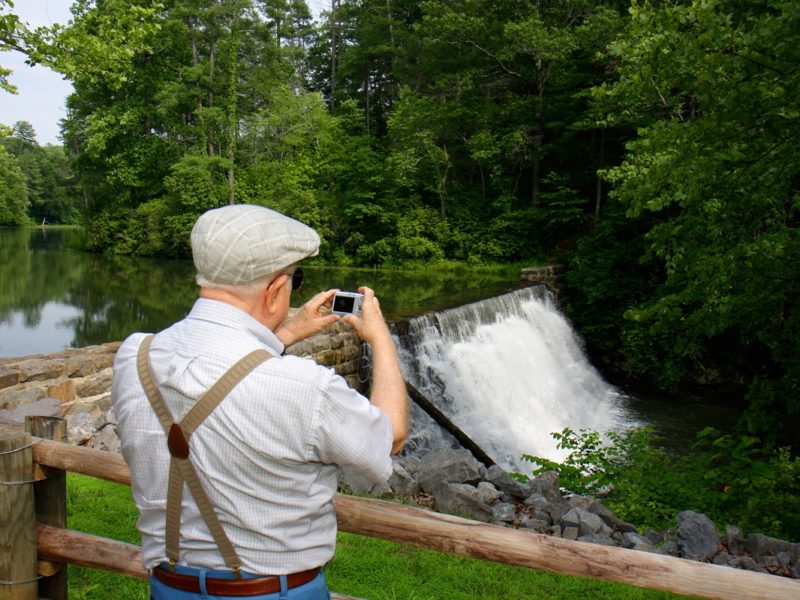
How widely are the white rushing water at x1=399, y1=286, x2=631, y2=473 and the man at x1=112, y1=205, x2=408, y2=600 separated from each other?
8.05 metres

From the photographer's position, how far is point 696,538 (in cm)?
538

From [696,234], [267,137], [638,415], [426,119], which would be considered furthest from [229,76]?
[696,234]

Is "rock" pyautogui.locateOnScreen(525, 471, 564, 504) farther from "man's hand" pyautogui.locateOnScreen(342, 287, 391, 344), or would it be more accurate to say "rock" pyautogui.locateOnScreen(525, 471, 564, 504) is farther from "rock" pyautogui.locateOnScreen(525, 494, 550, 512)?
"man's hand" pyautogui.locateOnScreen(342, 287, 391, 344)

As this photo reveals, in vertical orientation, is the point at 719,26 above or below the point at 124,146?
below

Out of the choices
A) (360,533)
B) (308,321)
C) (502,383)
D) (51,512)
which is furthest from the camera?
(502,383)

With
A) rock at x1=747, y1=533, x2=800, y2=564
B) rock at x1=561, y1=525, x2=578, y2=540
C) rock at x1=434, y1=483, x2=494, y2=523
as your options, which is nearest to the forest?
rock at x1=747, y1=533, x2=800, y2=564

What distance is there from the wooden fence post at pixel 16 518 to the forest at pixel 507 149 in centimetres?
542

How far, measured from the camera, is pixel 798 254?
Answer: 6.37m

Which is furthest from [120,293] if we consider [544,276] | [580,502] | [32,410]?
[580,502]

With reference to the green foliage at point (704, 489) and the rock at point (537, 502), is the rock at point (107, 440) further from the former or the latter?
the green foliage at point (704, 489)

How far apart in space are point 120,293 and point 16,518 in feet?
60.9

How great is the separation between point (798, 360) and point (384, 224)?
2176cm

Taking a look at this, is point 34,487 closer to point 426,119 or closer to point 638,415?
point 638,415

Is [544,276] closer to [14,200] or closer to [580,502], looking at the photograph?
[580,502]
